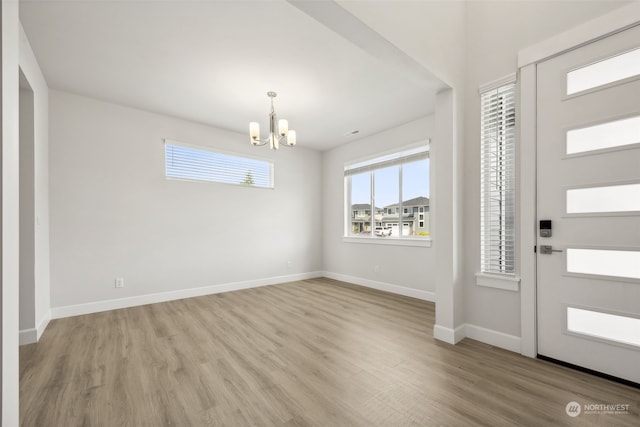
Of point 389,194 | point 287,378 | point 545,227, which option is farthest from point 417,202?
point 287,378

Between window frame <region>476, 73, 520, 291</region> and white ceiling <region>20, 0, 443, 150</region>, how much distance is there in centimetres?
59

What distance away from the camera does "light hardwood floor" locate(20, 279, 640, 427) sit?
162cm

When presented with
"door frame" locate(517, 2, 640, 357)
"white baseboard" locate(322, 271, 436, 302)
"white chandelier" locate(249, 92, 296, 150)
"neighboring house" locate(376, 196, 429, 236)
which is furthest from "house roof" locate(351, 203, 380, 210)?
"door frame" locate(517, 2, 640, 357)

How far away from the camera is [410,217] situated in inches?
178

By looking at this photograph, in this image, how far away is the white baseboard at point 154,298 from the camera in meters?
3.43

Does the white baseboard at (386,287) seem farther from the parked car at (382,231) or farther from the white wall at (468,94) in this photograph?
the white wall at (468,94)

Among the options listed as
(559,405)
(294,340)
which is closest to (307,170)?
(294,340)

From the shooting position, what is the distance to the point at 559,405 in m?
1.69

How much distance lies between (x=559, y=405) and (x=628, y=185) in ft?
5.14

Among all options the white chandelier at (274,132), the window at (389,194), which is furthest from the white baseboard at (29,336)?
the window at (389,194)

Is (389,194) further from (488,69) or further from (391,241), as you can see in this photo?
(488,69)

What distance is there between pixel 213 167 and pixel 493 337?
14.9ft

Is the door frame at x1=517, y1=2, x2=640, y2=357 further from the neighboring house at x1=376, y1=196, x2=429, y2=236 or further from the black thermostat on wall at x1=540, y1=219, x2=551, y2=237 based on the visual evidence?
the neighboring house at x1=376, y1=196, x2=429, y2=236

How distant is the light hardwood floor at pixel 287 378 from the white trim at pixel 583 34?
2.53 meters
